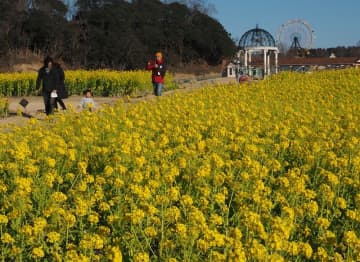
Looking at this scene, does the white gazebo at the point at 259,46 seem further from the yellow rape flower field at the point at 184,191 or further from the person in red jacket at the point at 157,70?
the yellow rape flower field at the point at 184,191

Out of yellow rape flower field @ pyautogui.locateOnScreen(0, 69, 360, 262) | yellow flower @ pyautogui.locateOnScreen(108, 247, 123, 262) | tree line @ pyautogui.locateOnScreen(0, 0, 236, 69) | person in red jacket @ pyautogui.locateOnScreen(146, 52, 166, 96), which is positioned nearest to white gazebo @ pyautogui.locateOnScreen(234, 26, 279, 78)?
tree line @ pyautogui.locateOnScreen(0, 0, 236, 69)

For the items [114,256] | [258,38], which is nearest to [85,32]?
[258,38]

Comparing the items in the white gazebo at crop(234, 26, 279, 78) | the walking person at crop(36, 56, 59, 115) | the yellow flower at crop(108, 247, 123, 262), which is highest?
the white gazebo at crop(234, 26, 279, 78)

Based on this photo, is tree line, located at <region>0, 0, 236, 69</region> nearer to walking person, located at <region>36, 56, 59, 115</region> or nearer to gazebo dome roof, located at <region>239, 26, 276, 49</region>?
gazebo dome roof, located at <region>239, 26, 276, 49</region>

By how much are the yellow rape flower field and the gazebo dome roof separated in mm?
27055

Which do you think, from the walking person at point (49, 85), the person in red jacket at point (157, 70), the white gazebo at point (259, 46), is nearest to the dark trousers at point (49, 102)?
the walking person at point (49, 85)

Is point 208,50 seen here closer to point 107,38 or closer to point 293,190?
point 107,38

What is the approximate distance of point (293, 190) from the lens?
4121mm

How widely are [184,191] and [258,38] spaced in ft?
102

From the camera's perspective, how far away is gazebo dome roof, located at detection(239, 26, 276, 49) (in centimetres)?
3438

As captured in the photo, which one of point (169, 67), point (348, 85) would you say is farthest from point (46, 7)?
point (348, 85)

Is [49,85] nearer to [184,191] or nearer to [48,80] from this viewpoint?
[48,80]

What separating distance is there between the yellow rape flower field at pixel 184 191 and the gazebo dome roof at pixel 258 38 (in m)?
27.1

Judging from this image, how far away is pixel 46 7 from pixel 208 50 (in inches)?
552
